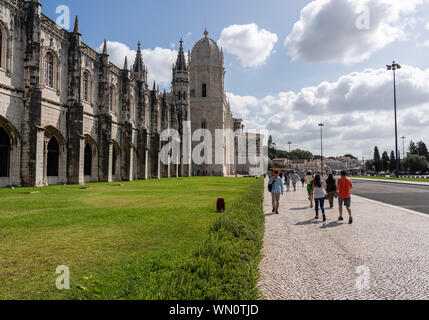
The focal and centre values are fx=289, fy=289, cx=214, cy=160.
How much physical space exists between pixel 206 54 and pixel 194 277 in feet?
225

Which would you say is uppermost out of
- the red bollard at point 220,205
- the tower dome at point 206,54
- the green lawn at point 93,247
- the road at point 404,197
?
the tower dome at point 206,54

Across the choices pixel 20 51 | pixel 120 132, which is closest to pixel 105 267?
pixel 20 51

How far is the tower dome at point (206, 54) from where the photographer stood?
66.8 meters

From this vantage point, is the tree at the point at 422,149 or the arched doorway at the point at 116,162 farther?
the tree at the point at 422,149

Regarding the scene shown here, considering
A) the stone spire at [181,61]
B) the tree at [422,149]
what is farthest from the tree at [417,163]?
the stone spire at [181,61]

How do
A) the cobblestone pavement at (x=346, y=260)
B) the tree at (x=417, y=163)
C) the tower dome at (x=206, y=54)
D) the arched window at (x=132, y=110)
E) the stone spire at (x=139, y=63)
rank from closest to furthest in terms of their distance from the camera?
the cobblestone pavement at (x=346, y=260) → the arched window at (x=132, y=110) → the stone spire at (x=139, y=63) → the tower dome at (x=206, y=54) → the tree at (x=417, y=163)

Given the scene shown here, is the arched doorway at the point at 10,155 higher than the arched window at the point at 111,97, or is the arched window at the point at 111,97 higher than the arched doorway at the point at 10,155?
the arched window at the point at 111,97

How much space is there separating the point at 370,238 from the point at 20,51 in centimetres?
2262

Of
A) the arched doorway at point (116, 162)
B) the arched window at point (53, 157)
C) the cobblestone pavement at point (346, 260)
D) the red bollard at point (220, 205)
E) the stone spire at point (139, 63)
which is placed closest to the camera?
the cobblestone pavement at point (346, 260)

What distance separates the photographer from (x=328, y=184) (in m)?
13.5

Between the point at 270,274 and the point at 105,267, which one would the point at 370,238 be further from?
the point at 105,267

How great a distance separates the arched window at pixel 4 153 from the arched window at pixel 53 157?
11.6 ft

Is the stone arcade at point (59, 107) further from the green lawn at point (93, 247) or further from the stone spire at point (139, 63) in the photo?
the stone spire at point (139, 63)

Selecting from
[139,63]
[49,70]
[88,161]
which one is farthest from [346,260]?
[139,63]
